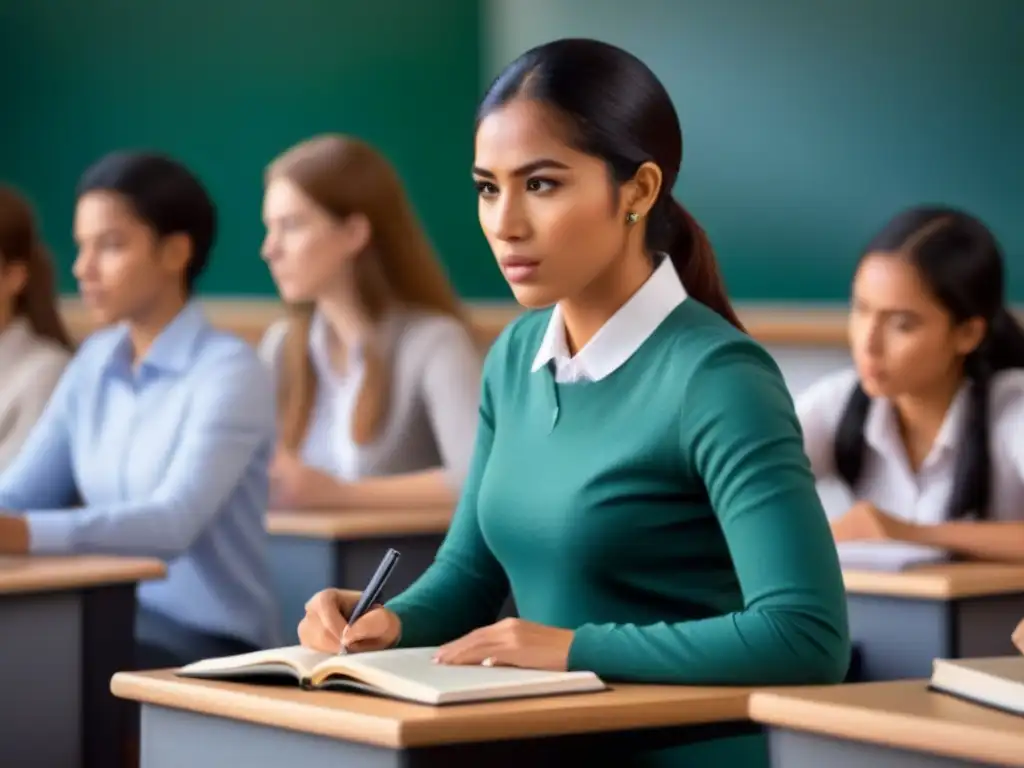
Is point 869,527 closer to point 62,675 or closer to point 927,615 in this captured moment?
point 927,615

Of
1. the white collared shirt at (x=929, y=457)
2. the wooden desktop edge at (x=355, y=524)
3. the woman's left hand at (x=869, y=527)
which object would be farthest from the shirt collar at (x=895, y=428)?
the wooden desktop edge at (x=355, y=524)

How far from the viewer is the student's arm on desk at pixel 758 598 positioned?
1.77 metres

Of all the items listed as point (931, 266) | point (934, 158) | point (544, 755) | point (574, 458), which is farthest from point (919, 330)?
point (544, 755)

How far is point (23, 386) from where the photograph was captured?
429 cm

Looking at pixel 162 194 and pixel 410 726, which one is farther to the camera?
pixel 162 194

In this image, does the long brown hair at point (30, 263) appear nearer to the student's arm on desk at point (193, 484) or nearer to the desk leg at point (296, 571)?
the desk leg at point (296, 571)

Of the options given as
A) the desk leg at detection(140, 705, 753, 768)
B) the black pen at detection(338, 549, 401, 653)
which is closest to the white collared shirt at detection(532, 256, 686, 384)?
the black pen at detection(338, 549, 401, 653)

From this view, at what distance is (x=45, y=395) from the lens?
14.0 feet

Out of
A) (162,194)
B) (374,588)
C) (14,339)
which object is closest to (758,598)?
(374,588)

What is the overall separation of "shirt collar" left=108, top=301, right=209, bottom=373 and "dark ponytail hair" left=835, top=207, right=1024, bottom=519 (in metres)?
1.24

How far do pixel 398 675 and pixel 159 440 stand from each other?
1.82 m

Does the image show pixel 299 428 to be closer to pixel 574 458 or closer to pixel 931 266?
pixel 931 266

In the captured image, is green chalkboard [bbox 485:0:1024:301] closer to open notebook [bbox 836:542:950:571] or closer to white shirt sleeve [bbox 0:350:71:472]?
open notebook [bbox 836:542:950:571]

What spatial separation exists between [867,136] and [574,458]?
9.28ft
